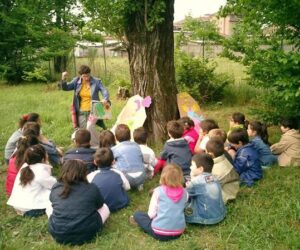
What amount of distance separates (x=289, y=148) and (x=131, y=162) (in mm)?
2713

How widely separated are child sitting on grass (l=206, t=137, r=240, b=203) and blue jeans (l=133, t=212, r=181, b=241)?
1.02 metres

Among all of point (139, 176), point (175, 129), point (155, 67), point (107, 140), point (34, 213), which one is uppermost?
point (155, 67)

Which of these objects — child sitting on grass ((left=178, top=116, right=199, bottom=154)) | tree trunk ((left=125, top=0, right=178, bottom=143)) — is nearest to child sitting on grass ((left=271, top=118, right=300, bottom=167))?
child sitting on grass ((left=178, top=116, right=199, bottom=154))

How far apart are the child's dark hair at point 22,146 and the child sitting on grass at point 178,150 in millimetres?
1925

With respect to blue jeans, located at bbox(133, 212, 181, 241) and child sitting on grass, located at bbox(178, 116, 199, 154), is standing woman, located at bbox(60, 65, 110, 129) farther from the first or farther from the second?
blue jeans, located at bbox(133, 212, 181, 241)

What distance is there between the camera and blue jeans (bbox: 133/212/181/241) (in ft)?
14.3

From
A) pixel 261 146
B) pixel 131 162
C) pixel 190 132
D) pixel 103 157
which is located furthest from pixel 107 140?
pixel 261 146

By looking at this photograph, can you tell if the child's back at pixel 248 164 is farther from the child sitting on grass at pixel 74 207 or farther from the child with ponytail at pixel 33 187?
the child with ponytail at pixel 33 187

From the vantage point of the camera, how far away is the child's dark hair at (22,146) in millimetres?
5309

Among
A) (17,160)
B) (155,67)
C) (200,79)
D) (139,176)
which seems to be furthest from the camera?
(200,79)

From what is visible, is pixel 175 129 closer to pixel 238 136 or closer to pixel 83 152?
pixel 238 136

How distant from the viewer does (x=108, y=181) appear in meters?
4.98

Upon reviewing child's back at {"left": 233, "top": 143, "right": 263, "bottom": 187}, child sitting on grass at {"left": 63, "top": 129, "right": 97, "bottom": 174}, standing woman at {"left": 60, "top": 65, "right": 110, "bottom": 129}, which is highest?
standing woman at {"left": 60, "top": 65, "right": 110, "bottom": 129}

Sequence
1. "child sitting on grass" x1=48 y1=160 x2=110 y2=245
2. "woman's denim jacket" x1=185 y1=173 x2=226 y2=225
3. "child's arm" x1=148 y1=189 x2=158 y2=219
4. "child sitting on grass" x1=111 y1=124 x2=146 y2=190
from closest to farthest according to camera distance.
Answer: "child sitting on grass" x1=48 y1=160 x2=110 y2=245 → "child's arm" x1=148 y1=189 x2=158 y2=219 → "woman's denim jacket" x1=185 y1=173 x2=226 y2=225 → "child sitting on grass" x1=111 y1=124 x2=146 y2=190
